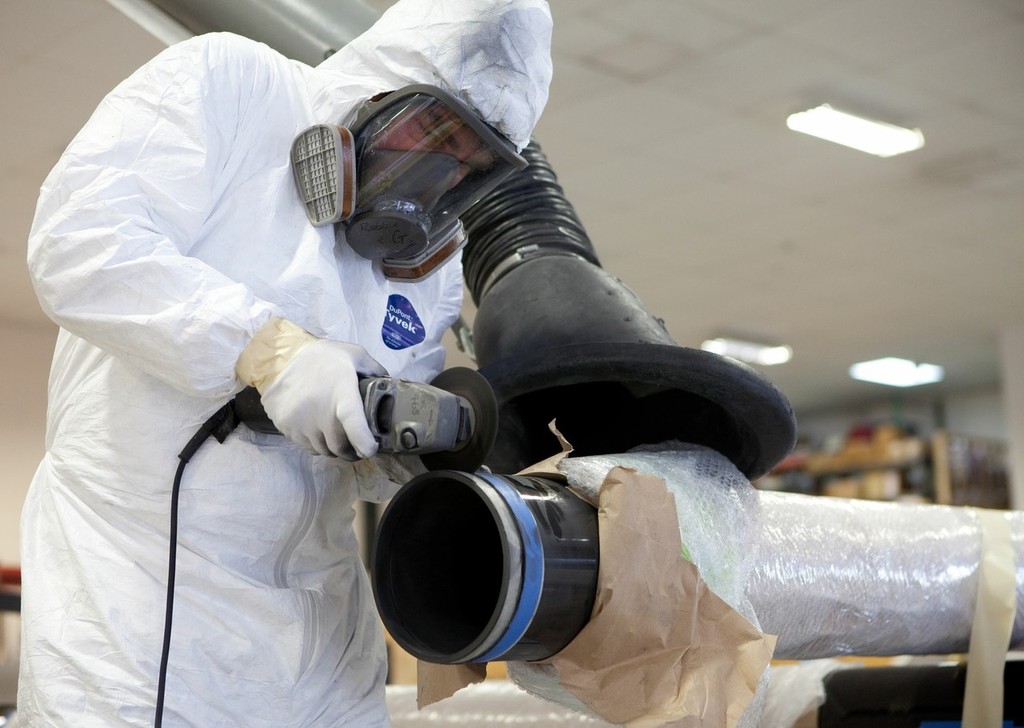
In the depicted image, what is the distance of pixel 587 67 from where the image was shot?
4156 millimetres

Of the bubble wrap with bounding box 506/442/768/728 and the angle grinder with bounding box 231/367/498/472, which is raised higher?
the angle grinder with bounding box 231/367/498/472

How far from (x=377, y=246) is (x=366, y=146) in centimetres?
12

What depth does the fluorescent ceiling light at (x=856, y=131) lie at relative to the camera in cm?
460

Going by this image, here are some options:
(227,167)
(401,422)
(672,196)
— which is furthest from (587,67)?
(401,422)

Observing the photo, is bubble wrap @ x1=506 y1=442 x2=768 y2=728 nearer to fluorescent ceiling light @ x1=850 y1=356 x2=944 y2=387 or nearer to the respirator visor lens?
the respirator visor lens

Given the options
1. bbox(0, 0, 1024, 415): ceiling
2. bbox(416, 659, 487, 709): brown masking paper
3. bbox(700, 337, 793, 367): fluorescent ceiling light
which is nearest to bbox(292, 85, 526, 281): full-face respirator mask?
bbox(416, 659, 487, 709): brown masking paper

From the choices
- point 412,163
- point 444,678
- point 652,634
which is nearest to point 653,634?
point 652,634

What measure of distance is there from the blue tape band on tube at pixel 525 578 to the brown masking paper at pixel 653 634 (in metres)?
0.09

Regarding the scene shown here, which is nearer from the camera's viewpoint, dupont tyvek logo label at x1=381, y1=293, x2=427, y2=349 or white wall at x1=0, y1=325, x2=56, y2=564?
dupont tyvek logo label at x1=381, y1=293, x2=427, y2=349

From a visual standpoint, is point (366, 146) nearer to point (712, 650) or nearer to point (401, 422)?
point (401, 422)

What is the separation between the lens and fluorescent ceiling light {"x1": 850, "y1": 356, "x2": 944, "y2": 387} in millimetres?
9320

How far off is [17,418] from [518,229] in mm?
6618

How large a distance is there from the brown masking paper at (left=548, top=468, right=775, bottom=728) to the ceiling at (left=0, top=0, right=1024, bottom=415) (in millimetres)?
2825

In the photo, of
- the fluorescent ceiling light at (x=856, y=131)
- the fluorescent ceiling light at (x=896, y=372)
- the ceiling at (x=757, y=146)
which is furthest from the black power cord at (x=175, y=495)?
the fluorescent ceiling light at (x=896, y=372)
